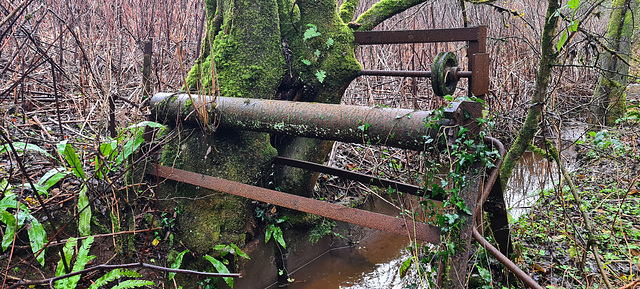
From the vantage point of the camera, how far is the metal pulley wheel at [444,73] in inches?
93.9

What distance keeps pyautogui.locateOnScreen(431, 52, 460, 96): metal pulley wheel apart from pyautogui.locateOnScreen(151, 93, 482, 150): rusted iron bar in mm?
166

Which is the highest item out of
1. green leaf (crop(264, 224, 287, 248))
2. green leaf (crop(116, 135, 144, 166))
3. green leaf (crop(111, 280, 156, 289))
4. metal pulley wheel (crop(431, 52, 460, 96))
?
metal pulley wheel (crop(431, 52, 460, 96))

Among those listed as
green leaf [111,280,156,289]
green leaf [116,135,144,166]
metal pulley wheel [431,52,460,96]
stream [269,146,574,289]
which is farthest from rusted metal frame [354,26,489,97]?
green leaf [111,280,156,289]

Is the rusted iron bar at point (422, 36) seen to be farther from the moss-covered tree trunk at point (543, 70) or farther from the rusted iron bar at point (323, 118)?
the rusted iron bar at point (323, 118)

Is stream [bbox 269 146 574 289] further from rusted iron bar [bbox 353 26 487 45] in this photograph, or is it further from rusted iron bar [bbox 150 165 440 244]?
rusted iron bar [bbox 353 26 487 45]

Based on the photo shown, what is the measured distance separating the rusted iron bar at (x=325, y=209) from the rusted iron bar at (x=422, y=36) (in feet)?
4.31

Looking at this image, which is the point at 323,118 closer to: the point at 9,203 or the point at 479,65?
the point at 479,65

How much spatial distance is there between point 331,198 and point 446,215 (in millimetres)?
2768

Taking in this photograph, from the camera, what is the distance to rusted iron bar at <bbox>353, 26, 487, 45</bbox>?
276cm

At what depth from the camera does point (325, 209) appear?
8.66ft

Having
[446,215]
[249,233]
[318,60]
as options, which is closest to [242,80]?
[318,60]

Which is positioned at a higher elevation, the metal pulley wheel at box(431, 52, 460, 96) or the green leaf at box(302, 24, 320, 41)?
the green leaf at box(302, 24, 320, 41)

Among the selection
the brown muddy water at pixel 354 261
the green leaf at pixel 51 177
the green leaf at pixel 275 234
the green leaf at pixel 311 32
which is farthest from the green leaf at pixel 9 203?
the green leaf at pixel 311 32

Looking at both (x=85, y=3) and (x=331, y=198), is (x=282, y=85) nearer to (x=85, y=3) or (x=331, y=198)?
(x=331, y=198)
